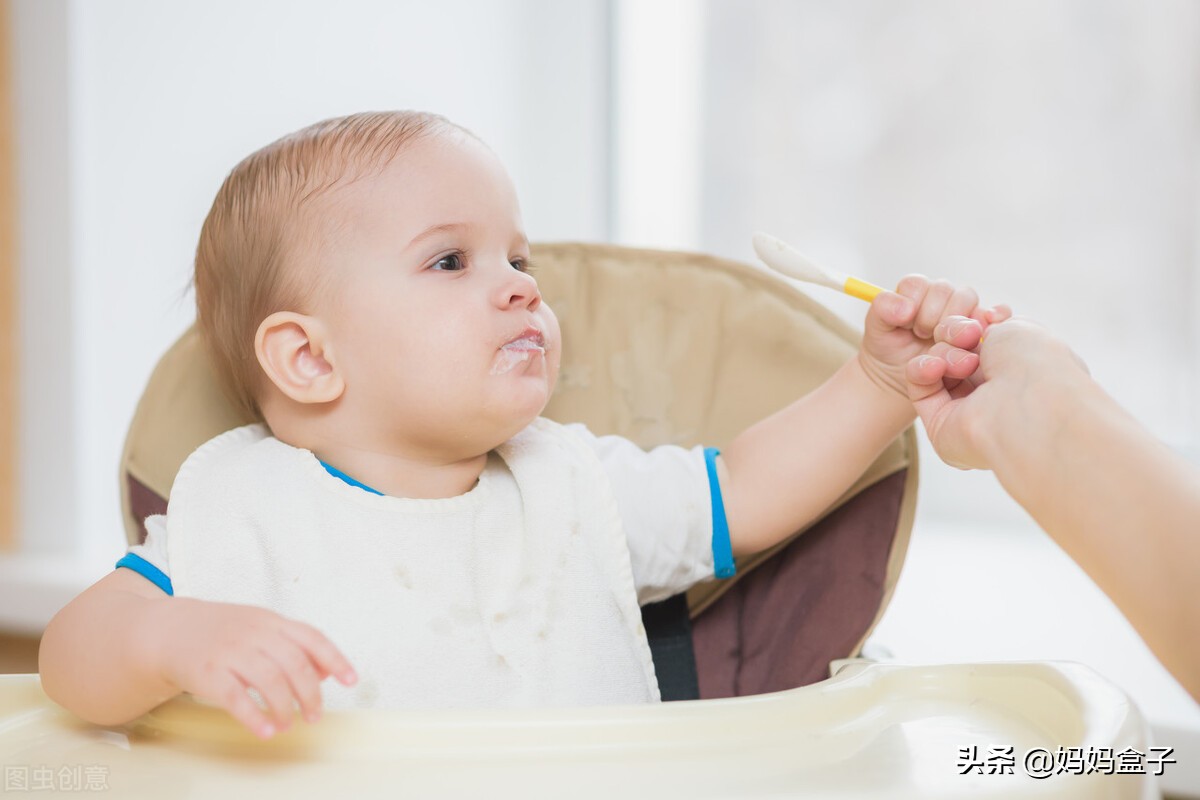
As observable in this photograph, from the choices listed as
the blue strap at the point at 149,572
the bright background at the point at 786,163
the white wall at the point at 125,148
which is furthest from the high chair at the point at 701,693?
the white wall at the point at 125,148

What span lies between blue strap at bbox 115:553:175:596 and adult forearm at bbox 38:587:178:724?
68 millimetres

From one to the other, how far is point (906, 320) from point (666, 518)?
25cm

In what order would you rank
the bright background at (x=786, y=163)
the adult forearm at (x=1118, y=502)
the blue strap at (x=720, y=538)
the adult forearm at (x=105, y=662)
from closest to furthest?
1. the adult forearm at (x=1118, y=502)
2. the adult forearm at (x=105, y=662)
3. the blue strap at (x=720, y=538)
4. the bright background at (x=786, y=163)

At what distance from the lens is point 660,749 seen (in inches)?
23.6

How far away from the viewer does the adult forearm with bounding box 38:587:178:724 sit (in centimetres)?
66

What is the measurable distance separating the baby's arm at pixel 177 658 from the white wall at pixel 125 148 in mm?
942

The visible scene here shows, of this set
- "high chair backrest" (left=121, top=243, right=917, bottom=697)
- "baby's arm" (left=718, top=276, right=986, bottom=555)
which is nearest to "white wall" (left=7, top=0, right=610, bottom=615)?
"high chair backrest" (left=121, top=243, right=917, bottom=697)

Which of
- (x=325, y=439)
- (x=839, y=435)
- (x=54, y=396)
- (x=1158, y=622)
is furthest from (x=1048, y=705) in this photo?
(x=54, y=396)

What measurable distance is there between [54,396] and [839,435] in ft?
4.25

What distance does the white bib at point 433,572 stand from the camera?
2.66 ft

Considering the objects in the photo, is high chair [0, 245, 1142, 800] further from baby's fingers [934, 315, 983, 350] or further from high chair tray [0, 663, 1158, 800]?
baby's fingers [934, 315, 983, 350]

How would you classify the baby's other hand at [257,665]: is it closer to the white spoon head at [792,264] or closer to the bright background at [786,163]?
the white spoon head at [792,264]

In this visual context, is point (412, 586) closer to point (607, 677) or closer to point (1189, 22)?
point (607, 677)

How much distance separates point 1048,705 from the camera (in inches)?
25.4
